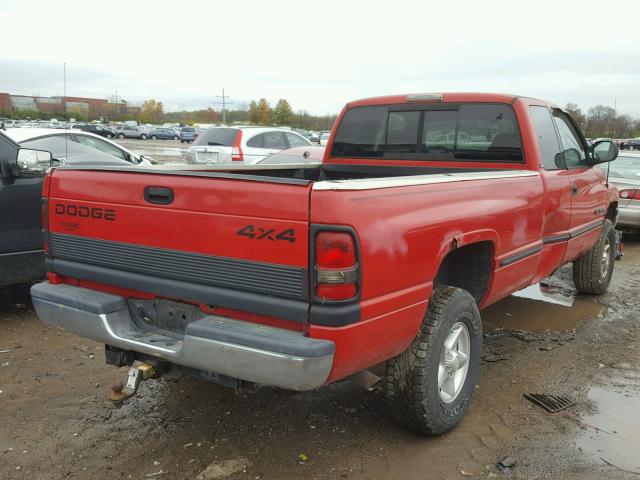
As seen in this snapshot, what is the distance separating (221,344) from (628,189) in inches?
357

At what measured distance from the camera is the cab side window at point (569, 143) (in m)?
5.15

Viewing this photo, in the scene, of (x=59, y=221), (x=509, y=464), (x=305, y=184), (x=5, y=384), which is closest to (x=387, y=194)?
(x=305, y=184)

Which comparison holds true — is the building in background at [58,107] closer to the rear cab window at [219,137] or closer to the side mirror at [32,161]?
the rear cab window at [219,137]

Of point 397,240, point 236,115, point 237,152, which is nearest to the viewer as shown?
point 397,240

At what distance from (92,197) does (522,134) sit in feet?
10.1

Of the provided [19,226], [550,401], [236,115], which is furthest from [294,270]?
[236,115]

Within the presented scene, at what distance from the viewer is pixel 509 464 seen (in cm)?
316

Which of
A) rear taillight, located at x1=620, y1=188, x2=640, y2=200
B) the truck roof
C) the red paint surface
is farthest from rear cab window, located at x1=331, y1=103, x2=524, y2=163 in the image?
rear taillight, located at x1=620, y1=188, x2=640, y2=200

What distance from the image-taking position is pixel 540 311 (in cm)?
604

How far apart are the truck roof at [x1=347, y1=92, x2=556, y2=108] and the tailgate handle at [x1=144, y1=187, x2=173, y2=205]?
2.69 metres

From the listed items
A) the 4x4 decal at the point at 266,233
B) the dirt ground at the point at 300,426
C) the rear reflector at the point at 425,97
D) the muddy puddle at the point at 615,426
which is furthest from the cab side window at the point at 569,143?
the 4x4 decal at the point at 266,233

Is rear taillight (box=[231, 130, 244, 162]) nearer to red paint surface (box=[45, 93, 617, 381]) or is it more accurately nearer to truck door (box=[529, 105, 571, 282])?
truck door (box=[529, 105, 571, 282])

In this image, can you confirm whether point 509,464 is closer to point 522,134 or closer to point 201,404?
point 201,404

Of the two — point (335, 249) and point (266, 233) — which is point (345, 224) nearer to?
point (335, 249)
